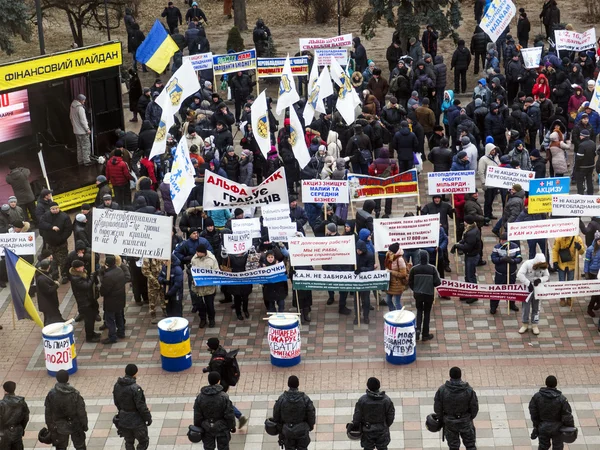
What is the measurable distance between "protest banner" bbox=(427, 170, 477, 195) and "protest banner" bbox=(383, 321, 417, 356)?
425 cm

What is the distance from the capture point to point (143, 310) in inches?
749

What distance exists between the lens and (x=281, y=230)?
1867 centimetres

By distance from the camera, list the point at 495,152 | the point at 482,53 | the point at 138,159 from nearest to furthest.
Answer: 1. the point at 495,152
2. the point at 138,159
3. the point at 482,53

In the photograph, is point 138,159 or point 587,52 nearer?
point 138,159

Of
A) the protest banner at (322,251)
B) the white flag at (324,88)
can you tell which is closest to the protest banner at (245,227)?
the protest banner at (322,251)

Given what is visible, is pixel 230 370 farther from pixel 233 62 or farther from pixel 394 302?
pixel 233 62

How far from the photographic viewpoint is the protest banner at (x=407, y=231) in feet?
59.5

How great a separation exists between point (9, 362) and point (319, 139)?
27.3 feet

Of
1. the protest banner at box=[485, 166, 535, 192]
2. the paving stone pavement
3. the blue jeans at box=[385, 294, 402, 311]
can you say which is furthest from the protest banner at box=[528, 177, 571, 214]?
the blue jeans at box=[385, 294, 402, 311]

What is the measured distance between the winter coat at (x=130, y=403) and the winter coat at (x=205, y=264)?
4107mm

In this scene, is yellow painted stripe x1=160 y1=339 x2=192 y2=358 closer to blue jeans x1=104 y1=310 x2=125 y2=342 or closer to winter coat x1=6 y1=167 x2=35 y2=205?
blue jeans x1=104 y1=310 x2=125 y2=342

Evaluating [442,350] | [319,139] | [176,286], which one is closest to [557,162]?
[319,139]

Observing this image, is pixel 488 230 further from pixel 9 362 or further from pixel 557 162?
pixel 9 362

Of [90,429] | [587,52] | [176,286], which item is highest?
[587,52]
